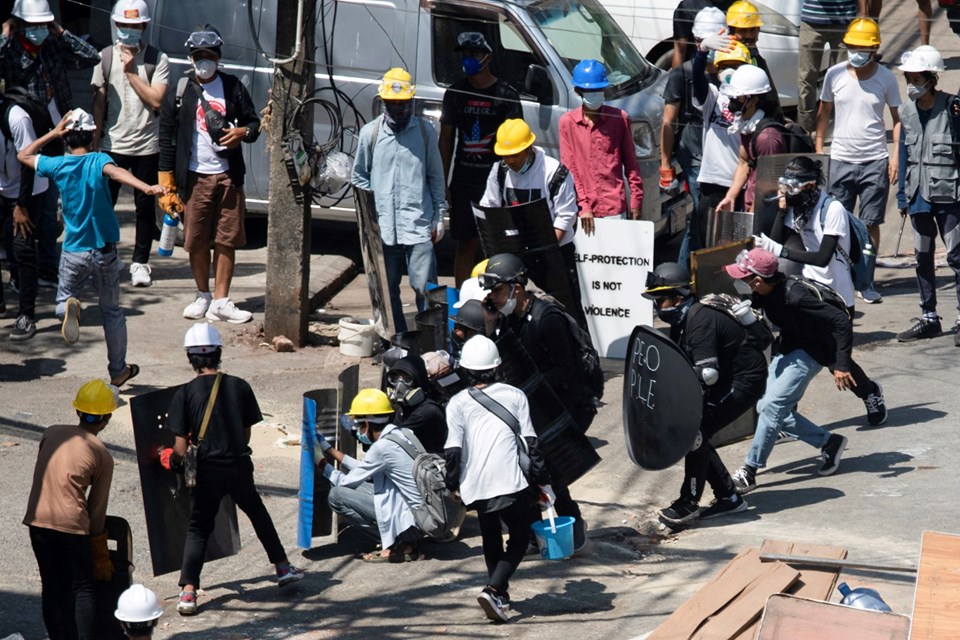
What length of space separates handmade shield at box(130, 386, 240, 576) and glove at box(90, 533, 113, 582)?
0.60 meters

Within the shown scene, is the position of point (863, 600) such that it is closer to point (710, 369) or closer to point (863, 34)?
point (710, 369)

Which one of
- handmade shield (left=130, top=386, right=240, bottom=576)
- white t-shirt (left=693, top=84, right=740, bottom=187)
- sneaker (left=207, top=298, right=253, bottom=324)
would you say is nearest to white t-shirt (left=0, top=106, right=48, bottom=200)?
sneaker (left=207, top=298, right=253, bottom=324)

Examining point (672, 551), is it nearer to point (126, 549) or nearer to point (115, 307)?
point (126, 549)

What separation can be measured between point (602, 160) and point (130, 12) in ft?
12.6

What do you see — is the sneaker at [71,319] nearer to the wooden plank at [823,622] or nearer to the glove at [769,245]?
the glove at [769,245]

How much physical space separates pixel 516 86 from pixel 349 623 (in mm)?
5970

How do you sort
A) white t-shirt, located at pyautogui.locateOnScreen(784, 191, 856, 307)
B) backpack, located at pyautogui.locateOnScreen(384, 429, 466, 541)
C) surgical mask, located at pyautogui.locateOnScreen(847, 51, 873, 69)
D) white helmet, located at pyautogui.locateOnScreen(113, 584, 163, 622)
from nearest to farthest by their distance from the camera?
white helmet, located at pyautogui.locateOnScreen(113, 584, 163, 622), backpack, located at pyautogui.locateOnScreen(384, 429, 466, 541), white t-shirt, located at pyautogui.locateOnScreen(784, 191, 856, 307), surgical mask, located at pyautogui.locateOnScreen(847, 51, 873, 69)

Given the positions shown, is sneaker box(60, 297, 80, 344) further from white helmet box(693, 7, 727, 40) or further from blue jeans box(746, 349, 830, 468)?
white helmet box(693, 7, 727, 40)

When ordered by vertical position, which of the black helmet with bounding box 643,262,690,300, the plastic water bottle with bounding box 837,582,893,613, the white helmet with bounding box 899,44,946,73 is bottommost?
the plastic water bottle with bounding box 837,582,893,613

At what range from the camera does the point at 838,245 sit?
8.94 metres

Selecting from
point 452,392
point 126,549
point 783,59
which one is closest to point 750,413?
point 452,392

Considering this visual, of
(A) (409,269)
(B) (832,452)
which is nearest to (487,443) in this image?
(B) (832,452)

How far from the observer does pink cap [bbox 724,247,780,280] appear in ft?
26.4

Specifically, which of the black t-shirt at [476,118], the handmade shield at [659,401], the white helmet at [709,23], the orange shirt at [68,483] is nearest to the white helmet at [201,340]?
the orange shirt at [68,483]
